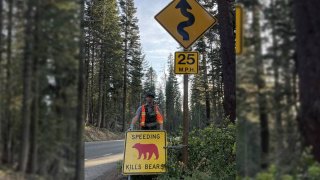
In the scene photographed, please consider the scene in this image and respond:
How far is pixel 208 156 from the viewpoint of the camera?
8688 millimetres

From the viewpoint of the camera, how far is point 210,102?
56.9 meters

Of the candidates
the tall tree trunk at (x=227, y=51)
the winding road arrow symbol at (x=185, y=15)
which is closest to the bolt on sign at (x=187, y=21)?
the winding road arrow symbol at (x=185, y=15)

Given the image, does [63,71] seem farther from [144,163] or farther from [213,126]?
[213,126]

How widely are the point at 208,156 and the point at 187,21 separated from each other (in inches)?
98.3

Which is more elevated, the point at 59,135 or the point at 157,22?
the point at 157,22

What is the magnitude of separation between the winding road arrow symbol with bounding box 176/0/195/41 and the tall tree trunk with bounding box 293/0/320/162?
7783 mm

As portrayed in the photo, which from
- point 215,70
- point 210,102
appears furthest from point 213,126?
point 210,102

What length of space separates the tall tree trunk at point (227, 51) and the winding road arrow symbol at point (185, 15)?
5079 mm

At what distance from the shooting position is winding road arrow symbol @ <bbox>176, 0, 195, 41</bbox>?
890cm

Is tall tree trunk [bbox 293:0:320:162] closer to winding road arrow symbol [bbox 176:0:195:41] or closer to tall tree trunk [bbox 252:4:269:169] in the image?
tall tree trunk [bbox 252:4:269:169]

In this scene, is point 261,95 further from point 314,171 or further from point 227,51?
point 227,51

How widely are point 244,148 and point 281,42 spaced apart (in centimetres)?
29

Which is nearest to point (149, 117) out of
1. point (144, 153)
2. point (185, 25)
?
point (144, 153)

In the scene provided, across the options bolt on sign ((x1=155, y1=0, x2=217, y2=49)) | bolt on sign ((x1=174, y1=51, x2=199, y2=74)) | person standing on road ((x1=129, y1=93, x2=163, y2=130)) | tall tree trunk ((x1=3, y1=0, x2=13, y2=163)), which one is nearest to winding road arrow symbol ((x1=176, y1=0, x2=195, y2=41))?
bolt on sign ((x1=155, y1=0, x2=217, y2=49))
